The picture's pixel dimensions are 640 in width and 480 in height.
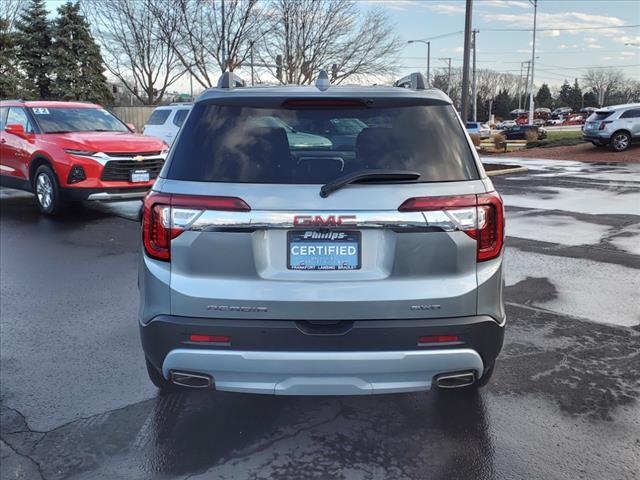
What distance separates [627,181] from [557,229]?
26.8 feet

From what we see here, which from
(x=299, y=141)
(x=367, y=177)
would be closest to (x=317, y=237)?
(x=367, y=177)

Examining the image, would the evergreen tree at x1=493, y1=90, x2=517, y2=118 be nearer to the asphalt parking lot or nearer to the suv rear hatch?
the asphalt parking lot

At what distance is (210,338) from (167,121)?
527 inches

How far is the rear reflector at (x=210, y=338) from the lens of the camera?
2758 millimetres

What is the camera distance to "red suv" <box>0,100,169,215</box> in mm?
9500

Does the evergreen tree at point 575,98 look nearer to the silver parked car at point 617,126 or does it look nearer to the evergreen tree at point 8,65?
the silver parked car at point 617,126

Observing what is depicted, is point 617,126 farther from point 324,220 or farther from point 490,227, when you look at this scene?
point 324,220

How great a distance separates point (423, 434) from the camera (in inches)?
129

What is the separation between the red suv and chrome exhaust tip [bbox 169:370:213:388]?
728 centimetres

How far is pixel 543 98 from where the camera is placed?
121750 millimetres

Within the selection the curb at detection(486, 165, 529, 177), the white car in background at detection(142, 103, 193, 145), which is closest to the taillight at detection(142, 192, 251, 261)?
the white car in background at detection(142, 103, 193, 145)

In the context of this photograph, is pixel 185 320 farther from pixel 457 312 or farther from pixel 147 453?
pixel 457 312

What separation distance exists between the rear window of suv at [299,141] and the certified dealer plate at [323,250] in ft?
0.86

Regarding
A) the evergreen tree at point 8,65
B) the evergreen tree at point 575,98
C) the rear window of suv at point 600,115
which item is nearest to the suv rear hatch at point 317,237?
the rear window of suv at point 600,115
